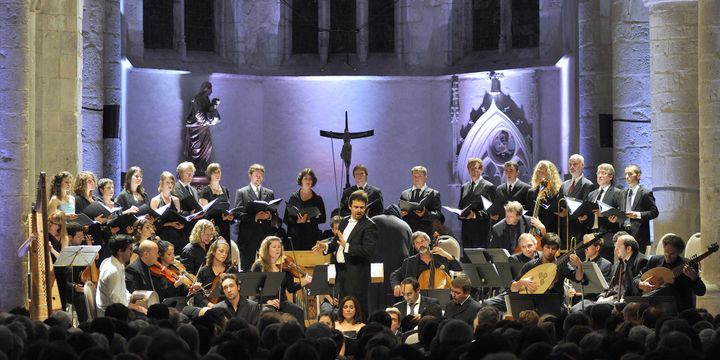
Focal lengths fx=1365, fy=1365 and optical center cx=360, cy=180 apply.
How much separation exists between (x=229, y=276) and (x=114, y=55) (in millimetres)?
9699

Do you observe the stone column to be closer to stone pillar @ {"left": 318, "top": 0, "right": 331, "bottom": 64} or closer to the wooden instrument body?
stone pillar @ {"left": 318, "top": 0, "right": 331, "bottom": 64}

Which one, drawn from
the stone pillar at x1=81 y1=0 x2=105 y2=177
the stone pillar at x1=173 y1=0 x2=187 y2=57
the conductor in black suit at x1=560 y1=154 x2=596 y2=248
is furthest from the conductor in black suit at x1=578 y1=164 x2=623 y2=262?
the stone pillar at x1=173 y1=0 x2=187 y2=57

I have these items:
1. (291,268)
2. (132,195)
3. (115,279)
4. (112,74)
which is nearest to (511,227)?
(291,268)

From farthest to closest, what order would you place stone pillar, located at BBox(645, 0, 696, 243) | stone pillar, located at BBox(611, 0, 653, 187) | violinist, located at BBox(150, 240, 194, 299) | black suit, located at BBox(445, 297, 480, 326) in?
stone pillar, located at BBox(611, 0, 653, 187)
stone pillar, located at BBox(645, 0, 696, 243)
violinist, located at BBox(150, 240, 194, 299)
black suit, located at BBox(445, 297, 480, 326)

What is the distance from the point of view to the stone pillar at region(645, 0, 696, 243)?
50.3 feet

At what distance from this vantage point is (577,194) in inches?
593

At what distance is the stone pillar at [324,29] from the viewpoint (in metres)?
23.5

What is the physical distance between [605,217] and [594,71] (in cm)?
551

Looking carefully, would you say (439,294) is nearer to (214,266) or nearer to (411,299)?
(411,299)

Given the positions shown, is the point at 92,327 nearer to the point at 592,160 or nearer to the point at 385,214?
the point at 385,214

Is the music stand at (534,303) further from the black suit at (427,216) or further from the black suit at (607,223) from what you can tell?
the black suit at (427,216)

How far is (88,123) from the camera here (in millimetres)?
19469

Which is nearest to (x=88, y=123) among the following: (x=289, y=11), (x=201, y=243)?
(x=289, y=11)

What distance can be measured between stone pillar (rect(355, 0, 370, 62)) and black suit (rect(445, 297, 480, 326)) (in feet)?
40.5
